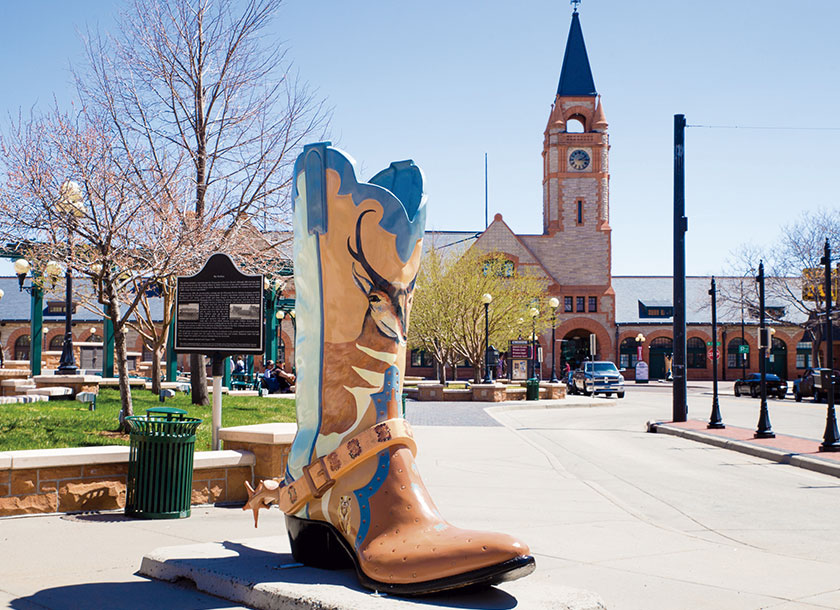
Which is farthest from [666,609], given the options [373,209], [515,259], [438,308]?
[515,259]

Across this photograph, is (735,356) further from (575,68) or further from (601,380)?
(601,380)

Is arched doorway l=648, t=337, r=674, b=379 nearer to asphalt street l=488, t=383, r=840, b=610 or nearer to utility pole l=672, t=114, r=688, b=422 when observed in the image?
utility pole l=672, t=114, r=688, b=422

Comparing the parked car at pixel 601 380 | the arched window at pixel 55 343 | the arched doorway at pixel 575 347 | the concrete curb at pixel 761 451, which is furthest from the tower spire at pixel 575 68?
the concrete curb at pixel 761 451

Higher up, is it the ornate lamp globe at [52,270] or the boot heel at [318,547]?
the ornate lamp globe at [52,270]

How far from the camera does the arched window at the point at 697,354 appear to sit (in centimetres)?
6006

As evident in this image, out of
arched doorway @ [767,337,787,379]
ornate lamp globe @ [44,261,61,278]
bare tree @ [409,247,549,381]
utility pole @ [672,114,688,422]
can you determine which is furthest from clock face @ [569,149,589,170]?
ornate lamp globe @ [44,261,61,278]

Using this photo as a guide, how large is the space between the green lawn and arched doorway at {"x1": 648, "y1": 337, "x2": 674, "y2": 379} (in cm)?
4865

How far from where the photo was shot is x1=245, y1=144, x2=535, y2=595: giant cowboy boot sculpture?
3.80 metres

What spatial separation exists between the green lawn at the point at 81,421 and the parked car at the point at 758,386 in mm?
26599

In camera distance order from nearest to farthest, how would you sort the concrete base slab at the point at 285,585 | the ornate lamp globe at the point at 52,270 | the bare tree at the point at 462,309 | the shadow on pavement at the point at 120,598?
the concrete base slab at the point at 285,585
the shadow on pavement at the point at 120,598
the ornate lamp globe at the point at 52,270
the bare tree at the point at 462,309

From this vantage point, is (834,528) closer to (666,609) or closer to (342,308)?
(666,609)

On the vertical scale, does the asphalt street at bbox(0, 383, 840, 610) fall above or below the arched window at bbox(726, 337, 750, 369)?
below

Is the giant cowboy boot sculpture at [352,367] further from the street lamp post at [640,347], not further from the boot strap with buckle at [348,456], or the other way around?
the street lamp post at [640,347]

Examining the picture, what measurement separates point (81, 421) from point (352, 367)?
301 inches
